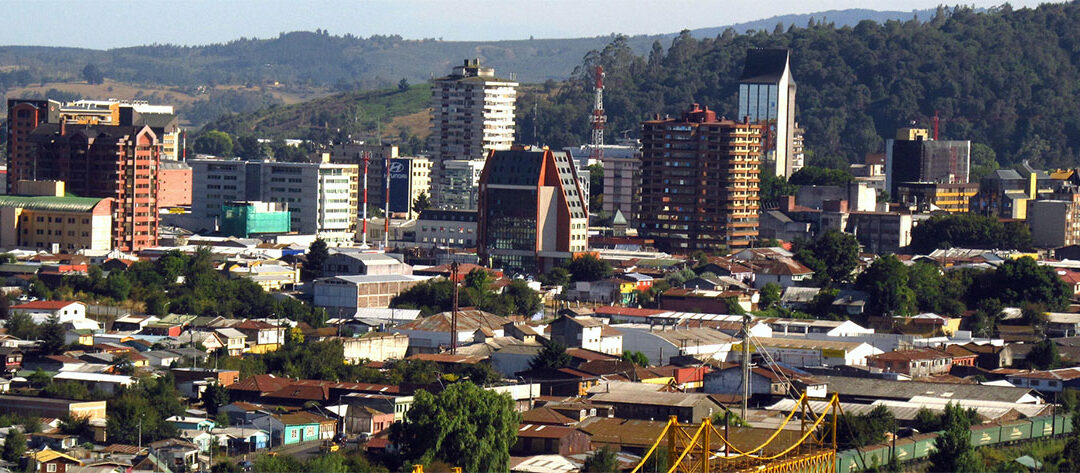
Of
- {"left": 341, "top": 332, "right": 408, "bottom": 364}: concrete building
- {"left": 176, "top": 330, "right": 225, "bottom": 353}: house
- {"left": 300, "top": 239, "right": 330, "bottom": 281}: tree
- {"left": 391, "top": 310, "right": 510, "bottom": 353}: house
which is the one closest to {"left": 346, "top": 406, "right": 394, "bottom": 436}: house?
{"left": 341, "top": 332, "right": 408, "bottom": 364}: concrete building

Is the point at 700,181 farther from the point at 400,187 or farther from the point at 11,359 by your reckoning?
the point at 11,359

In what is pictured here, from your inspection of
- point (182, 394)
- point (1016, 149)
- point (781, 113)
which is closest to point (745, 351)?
point (182, 394)

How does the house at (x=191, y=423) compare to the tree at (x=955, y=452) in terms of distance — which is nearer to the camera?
the tree at (x=955, y=452)

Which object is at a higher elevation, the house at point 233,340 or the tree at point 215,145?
the tree at point 215,145

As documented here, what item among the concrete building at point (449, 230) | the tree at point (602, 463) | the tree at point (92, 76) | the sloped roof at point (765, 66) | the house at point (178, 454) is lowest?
the house at point (178, 454)

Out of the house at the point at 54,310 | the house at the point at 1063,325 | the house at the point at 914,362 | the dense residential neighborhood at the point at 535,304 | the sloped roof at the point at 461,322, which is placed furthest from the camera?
the house at the point at 1063,325

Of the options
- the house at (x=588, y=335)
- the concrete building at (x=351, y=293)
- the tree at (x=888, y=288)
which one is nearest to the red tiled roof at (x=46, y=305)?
the concrete building at (x=351, y=293)

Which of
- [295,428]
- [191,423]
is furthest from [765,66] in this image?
[191,423]

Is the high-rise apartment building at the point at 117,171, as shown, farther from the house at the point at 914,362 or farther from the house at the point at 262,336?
the house at the point at 914,362
